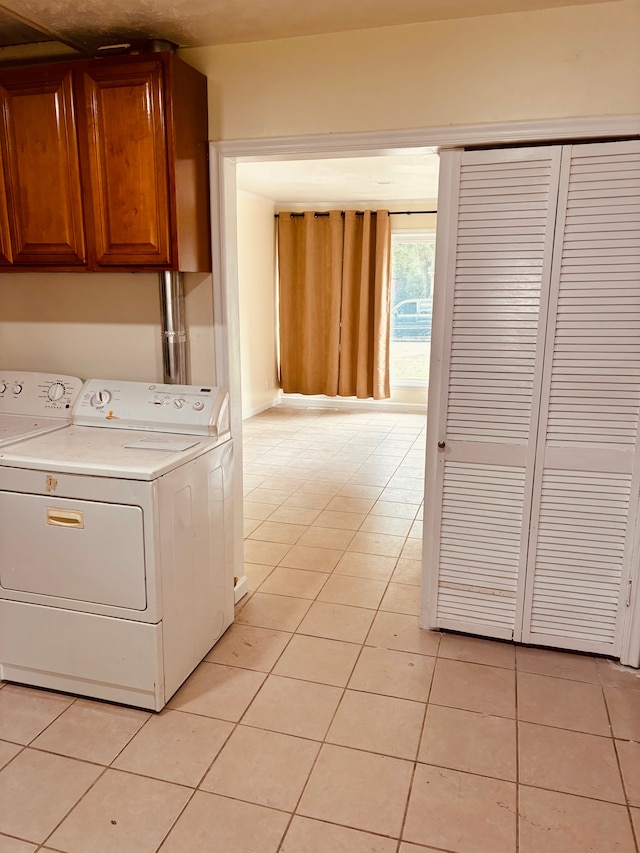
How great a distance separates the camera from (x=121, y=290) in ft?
9.16

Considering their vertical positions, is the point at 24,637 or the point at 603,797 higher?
the point at 24,637

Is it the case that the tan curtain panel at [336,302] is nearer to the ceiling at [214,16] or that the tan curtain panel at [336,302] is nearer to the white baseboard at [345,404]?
the white baseboard at [345,404]

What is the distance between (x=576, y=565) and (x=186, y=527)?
5.08 ft

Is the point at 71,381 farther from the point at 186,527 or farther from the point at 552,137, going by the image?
the point at 552,137

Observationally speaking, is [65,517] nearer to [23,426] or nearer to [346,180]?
[23,426]

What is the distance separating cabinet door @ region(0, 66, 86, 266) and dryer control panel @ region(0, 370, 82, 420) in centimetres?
51

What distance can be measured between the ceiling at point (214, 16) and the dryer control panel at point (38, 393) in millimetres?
1374

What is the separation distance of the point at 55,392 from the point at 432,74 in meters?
2.02

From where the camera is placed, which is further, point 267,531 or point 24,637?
point 267,531

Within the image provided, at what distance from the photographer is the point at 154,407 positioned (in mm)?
2559

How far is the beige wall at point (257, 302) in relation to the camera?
21.4 ft

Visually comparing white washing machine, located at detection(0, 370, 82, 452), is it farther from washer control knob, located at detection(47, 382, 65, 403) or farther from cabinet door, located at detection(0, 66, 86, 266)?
cabinet door, located at detection(0, 66, 86, 266)

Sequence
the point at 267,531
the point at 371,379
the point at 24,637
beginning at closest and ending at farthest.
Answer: the point at 24,637
the point at 267,531
the point at 371,379

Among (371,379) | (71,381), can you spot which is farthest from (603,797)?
(371,379)
